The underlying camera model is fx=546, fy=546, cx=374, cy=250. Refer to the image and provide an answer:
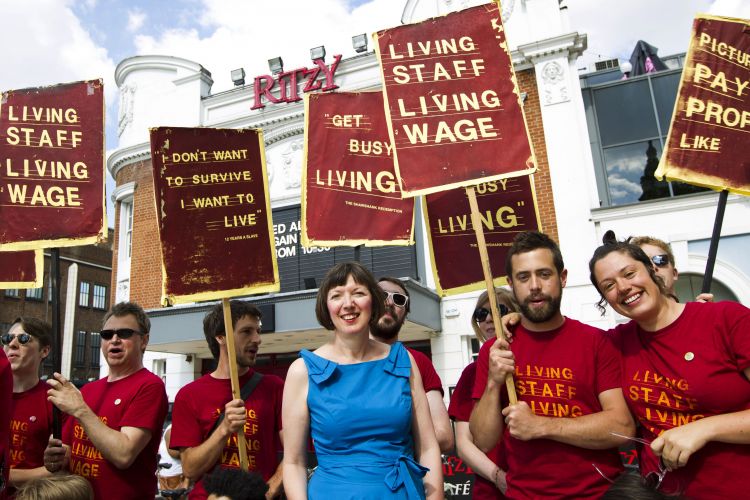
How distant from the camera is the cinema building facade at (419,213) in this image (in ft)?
31.4

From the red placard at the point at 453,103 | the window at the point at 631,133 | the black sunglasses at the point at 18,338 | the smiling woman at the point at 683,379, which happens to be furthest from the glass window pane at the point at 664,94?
the black sunglasses at the point at 18,338

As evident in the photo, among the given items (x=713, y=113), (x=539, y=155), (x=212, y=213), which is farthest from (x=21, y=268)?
(x=539, y=155)

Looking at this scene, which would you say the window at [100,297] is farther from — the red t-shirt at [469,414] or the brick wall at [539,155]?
the red t-shirt at [469,414]

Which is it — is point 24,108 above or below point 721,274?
above

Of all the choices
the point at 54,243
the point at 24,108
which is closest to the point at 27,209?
the point at 54,243

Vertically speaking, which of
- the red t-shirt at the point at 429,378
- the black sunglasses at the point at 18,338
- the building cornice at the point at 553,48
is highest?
the building cornice at the point at 553,48

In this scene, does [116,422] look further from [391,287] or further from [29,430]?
[391,287]

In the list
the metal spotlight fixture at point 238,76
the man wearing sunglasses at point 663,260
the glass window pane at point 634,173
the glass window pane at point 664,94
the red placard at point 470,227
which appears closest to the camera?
the man wearing sunglasses at point 663,260

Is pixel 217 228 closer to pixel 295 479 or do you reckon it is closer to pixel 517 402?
pixel 295 479

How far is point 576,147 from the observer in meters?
10.2

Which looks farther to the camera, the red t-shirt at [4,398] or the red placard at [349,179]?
the red placard at [349,179]

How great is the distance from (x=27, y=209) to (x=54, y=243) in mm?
335

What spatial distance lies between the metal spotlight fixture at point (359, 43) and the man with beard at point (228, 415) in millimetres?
10862

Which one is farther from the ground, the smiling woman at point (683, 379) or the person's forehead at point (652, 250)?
the person's forehead at point (652, 250)
